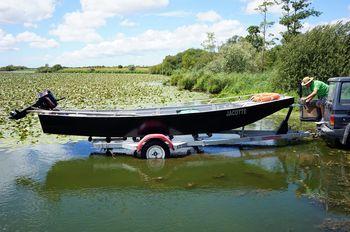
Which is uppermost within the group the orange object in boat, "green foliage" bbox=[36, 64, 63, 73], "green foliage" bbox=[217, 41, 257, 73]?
"green foliage" bbox=[217, 41, 257, 73]

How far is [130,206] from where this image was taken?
692 centimetres

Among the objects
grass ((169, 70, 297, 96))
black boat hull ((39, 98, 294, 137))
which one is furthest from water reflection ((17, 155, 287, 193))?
grass ((169, 70, 297, 96))

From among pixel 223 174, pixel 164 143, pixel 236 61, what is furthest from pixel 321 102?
pixel 236 61

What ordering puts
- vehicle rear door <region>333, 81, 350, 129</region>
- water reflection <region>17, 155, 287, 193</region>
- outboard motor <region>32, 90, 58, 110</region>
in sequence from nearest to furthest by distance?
water reflection <region>17, 155, 287, 193</region>, vehicle rear door <region>333, 81, 350, 129</region>, outboard motor <region>32, 90, 58, 110</region>

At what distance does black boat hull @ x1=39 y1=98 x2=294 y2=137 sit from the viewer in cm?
1006

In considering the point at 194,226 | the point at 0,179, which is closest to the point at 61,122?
the point at 0,179

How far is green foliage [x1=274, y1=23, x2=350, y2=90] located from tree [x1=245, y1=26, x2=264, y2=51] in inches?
951

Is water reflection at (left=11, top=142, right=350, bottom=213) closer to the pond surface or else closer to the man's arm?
the pond surface

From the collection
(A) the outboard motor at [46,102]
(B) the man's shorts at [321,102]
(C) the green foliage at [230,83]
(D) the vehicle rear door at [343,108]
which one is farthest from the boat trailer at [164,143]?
(C) the green foliage at [230,83]

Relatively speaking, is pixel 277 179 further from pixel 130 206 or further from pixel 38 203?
pixel 38 203

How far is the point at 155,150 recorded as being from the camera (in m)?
9.88

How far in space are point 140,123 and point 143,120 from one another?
12 centimetres

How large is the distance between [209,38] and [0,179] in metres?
47.3

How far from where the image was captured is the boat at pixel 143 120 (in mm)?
10070
